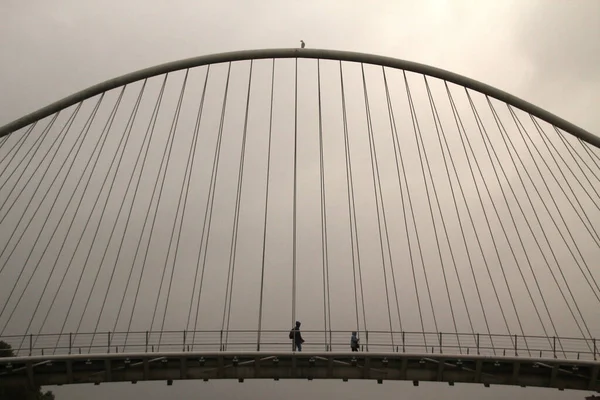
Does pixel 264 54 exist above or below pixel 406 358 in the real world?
above

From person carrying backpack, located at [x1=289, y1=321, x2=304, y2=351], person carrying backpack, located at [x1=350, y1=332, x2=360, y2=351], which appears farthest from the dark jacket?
person carrying backpack, located at [x1=350, y1=332, x2=360, y2=351]

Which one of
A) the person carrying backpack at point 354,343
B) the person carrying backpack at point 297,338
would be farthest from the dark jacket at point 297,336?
the person carrying backpack at point 354,343

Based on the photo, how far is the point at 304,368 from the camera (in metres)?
36.0

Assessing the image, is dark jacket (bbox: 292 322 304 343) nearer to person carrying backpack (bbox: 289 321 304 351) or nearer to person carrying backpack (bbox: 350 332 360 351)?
person carrying backpack (bbox: 289 321 304 351)

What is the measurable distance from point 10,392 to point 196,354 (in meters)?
33.0

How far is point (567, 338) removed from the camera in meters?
36.5

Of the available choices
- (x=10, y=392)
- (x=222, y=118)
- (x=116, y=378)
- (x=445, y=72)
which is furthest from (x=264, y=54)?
(x=10, y=392)

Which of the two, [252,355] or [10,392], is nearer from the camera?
[252,355]

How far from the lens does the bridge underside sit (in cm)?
3481

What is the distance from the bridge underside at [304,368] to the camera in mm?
34812

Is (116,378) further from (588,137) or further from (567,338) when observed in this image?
(588,137)

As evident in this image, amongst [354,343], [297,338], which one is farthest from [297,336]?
[354,343]

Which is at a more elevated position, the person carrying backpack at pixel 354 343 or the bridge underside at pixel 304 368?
the person carrying backpack at pixel 354 343

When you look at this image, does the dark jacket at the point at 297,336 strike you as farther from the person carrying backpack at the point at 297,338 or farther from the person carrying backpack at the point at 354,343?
the person carrying backpack at the point at 354,343
